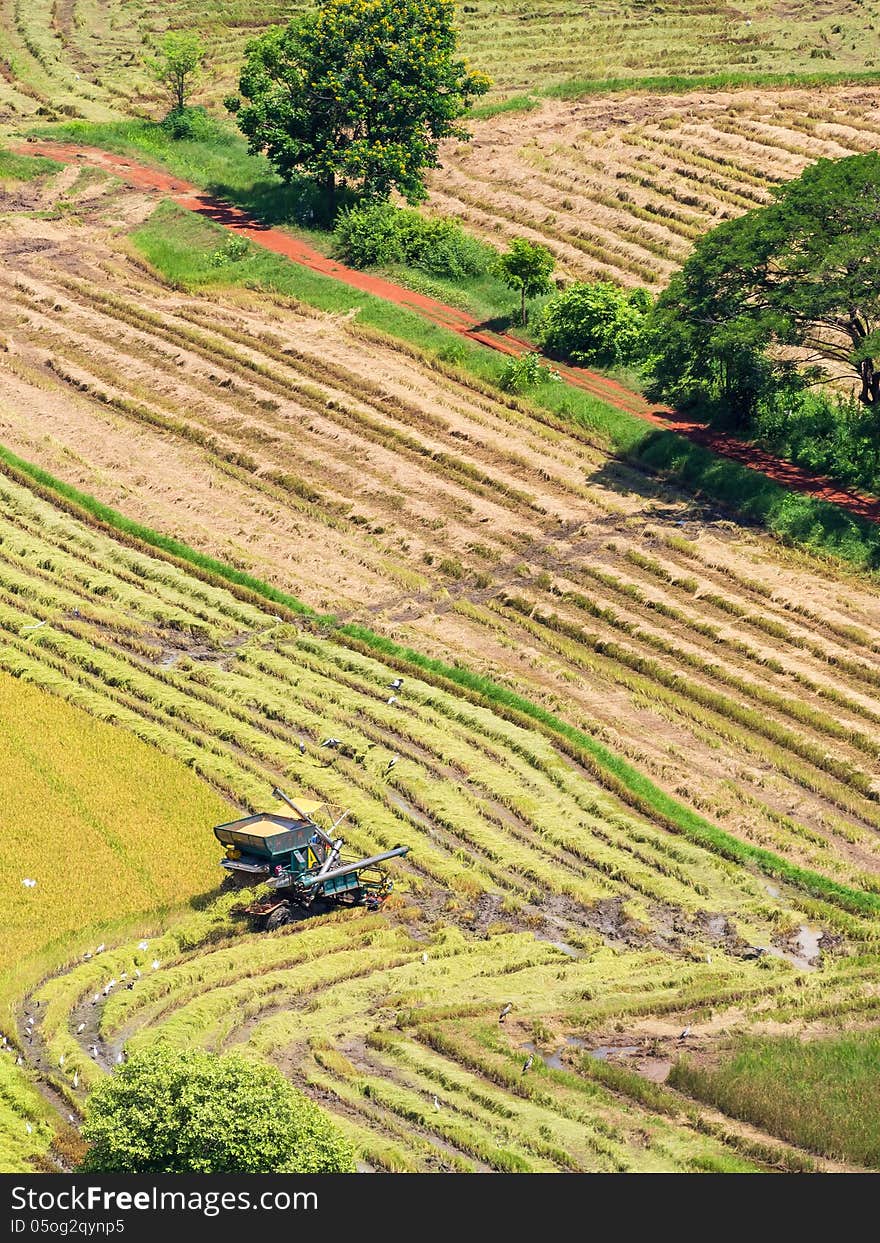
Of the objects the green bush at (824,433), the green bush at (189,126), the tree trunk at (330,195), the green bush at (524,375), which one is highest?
the green bush at (189,126)

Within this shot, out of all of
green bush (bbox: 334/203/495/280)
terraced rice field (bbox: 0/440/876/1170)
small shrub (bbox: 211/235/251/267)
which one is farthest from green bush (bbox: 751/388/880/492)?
small shrub (bbox: 211/235/251/267)

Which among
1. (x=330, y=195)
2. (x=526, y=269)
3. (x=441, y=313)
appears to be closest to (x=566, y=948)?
(x=526, y=269)

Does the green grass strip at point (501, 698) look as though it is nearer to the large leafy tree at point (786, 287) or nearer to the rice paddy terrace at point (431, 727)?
the rice paddy terrace at point (431, 727)

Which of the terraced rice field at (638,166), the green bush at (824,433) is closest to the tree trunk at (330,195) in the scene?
the terraced rice field at (638,166)

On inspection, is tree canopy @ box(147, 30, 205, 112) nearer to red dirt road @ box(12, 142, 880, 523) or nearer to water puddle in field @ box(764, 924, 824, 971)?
red dirt road @ box(12, 142, 880, 523)

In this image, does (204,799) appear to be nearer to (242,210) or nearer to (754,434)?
(754,434)

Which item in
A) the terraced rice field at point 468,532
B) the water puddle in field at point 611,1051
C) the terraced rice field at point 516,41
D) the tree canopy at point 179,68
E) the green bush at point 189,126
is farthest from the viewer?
the terraced rice field at point 516,41

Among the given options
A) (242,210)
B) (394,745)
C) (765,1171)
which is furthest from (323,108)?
(765,1171)
